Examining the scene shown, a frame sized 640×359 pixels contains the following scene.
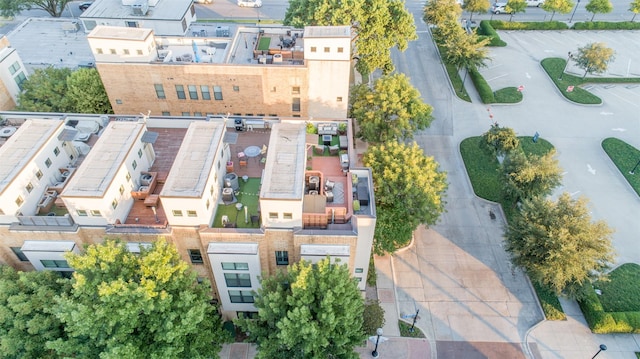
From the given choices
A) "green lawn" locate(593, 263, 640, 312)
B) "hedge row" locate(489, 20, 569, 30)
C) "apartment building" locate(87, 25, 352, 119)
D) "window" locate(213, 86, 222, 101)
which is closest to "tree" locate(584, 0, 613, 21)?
"hedge row" locate(489, 20, 569, 30)

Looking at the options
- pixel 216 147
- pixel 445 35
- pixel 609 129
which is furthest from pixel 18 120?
pixel 609 129

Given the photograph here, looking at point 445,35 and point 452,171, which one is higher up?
point 445,35

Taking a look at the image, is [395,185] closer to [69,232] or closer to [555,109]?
[69,232]

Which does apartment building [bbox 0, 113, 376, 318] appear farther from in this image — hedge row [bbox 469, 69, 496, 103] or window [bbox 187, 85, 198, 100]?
hedge row [bbox 469, 69, 496, 103]

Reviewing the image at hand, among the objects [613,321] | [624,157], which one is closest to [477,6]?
[624,157]

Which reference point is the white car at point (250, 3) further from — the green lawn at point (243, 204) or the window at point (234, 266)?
the window at point (234, 266)

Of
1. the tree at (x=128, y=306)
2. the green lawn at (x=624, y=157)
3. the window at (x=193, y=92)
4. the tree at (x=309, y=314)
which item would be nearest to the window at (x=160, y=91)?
the window at (x=193, y=92)

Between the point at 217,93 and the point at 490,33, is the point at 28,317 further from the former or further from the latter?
the point at 490,33
